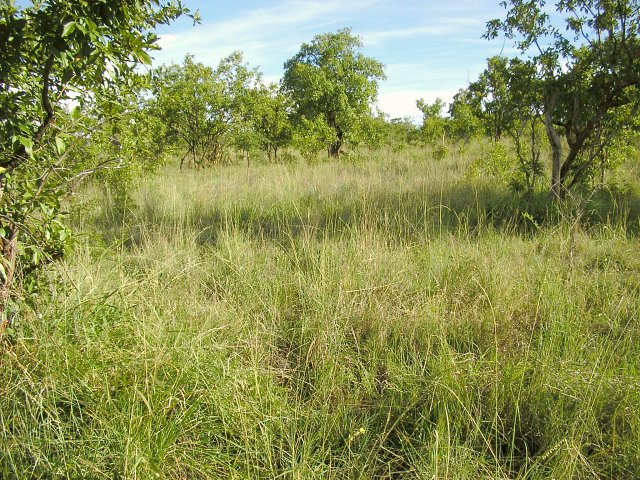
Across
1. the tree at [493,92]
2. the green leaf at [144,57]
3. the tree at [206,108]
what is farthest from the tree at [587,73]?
the tree at [206,108]

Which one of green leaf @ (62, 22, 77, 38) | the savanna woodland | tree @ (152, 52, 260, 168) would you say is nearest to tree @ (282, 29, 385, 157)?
tree @ (152, 52, 260, 168)

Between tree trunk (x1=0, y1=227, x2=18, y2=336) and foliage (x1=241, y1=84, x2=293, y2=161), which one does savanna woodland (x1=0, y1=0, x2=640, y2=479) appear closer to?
tree trunk (x1=0, y1=227, x2=18, y2=336)

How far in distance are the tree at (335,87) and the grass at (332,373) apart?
11.6 metres

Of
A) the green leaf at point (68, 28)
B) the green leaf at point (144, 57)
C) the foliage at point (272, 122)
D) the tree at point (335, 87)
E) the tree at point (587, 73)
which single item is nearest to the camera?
the green leaf at point (68, 28)

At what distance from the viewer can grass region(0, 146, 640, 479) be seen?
6.04 feet

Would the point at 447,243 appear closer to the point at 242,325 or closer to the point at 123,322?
the point at 242,325

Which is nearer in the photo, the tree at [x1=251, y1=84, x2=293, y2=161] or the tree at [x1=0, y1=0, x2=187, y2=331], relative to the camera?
the tree at [x1=0, y1=0, x2=187, y2=331]

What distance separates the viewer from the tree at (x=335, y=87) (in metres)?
14.7

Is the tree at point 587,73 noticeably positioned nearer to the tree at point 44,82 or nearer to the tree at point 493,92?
the tree at point 493,92

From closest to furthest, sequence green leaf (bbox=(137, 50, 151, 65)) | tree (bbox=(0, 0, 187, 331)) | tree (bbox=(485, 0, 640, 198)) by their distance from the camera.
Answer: tree (bbox=(0, 0, 187, 331)) < green leaf (bbox=(137, 50, 151, 65)) < tree (bbox=(485, 0, 640, 198))

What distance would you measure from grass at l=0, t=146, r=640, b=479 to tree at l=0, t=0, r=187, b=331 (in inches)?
17.0

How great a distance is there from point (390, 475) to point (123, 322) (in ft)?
5.18

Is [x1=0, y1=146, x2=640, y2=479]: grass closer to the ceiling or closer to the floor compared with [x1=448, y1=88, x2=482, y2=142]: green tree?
closer to the floor

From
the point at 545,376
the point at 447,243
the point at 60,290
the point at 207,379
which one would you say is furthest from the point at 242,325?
the point at 447,243
